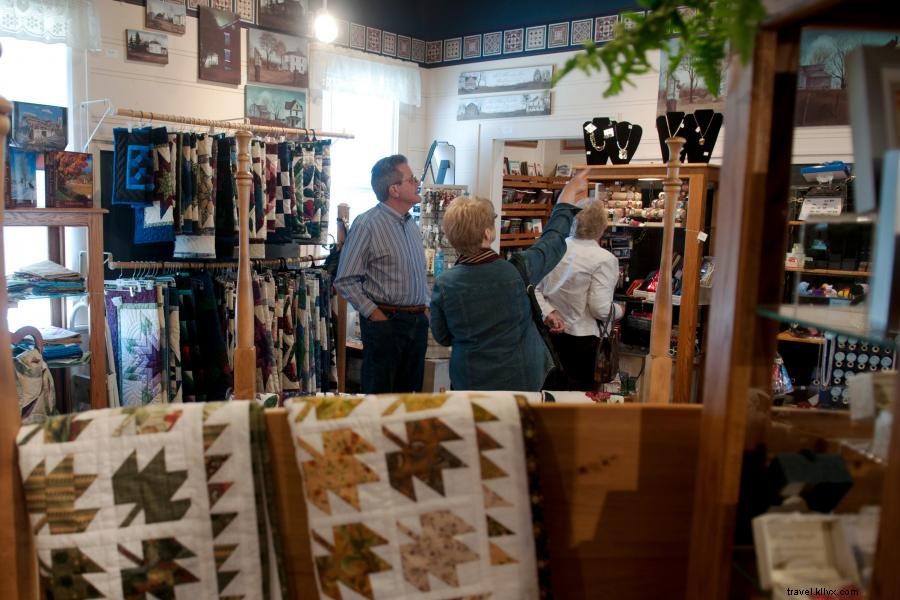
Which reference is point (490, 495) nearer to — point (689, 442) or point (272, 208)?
point (689, 442)

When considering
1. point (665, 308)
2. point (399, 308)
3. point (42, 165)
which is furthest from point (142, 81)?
point (665, 308)

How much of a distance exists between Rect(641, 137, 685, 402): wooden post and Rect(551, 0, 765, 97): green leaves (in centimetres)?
94

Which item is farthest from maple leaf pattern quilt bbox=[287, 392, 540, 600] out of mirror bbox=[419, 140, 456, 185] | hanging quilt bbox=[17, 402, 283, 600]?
mirror bbox=[419, 140, 456, 185]

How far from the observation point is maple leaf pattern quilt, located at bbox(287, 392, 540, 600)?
1.05 meters

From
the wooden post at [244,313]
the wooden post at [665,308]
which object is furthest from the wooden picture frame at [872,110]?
the wooden post at [244,313]

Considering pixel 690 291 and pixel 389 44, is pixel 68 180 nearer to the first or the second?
pixel 690 291

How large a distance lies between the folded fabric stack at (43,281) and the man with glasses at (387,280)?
1.31 m

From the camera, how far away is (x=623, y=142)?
3586 mm

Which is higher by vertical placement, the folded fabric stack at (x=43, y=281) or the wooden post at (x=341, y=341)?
the folded fabric stack at (x=43, y=281)

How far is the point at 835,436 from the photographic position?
1105mm

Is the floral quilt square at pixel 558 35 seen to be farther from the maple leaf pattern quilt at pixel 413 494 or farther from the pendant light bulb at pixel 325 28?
the maple leaf pattern quilt at pixel 413 494

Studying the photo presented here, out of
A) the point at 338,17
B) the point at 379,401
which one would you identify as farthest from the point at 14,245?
the point at 379,401

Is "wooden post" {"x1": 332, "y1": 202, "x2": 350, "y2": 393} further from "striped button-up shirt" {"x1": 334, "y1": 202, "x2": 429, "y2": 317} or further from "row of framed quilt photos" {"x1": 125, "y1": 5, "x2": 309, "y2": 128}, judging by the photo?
"row of framed quilt photos" {"x1": 125, "y1": 5, "x2": 309, "y2": 128}

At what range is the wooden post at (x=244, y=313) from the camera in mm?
2160
